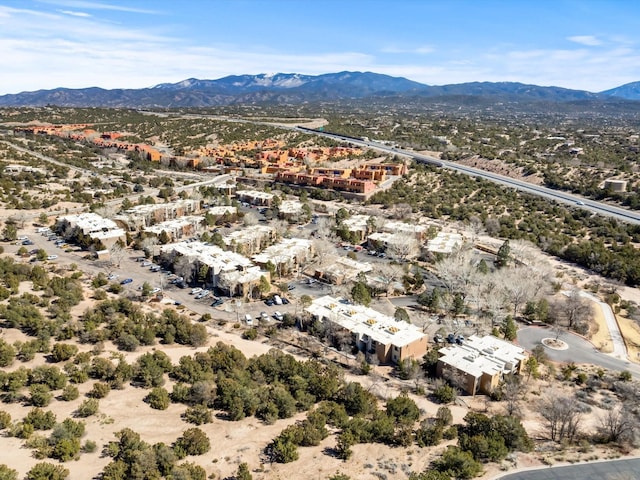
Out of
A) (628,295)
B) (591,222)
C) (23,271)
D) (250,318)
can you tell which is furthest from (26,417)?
(591,222)

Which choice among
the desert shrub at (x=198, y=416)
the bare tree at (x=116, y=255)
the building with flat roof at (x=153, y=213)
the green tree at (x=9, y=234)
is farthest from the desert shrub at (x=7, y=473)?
the building with flat roof at (x=153, y=213)

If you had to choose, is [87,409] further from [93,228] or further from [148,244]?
[93,228]

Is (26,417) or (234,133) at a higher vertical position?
(234,133)

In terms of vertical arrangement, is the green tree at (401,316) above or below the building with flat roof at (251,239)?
below

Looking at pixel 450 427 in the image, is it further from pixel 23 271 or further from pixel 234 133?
pixel 234 133

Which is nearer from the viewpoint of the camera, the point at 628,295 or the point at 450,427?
the point at 450,427

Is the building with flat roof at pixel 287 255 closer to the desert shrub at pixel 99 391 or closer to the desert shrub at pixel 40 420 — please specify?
the desert shrub at pixel 99 391

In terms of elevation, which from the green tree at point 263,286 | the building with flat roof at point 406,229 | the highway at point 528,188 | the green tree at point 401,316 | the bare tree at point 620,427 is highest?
the highway at point 528,188
